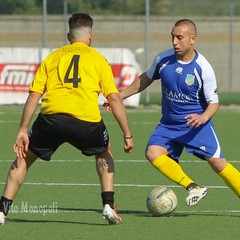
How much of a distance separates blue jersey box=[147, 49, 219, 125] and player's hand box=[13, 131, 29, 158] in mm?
1662

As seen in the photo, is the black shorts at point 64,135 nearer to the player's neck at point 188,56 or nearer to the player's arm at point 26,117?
the player's arm at point 26,117

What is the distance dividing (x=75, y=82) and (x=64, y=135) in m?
0.47

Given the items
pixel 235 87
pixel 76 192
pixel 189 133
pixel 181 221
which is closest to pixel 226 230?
pixel 181 221

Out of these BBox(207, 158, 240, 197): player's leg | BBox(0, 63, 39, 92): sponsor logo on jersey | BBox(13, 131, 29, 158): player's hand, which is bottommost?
BBox(0, 63, 39, 92): sponsor logo on jersey

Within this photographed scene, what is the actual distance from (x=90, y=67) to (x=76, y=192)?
2.86 m

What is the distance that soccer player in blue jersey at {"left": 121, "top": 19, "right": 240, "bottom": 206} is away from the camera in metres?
9.90

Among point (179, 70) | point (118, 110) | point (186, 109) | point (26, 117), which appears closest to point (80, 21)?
point (118, 110)

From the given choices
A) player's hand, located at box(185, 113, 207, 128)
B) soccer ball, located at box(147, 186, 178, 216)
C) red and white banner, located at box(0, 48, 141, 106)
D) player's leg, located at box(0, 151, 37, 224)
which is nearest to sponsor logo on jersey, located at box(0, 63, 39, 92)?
red and white banner, located at box(0, 48, 141, 106)

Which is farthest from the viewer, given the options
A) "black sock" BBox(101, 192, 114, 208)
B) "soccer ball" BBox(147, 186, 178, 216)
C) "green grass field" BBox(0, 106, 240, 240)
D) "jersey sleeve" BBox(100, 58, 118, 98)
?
"soccer ball" BBox(147, 186, 178, 216)

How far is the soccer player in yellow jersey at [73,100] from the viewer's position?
898cm

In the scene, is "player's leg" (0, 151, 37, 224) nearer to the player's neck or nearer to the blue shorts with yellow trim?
the blue shorts with yellow trim

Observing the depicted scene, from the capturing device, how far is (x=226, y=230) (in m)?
9.03

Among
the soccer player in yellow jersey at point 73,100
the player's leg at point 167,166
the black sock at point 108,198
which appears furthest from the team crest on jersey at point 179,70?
the black sock at point 108,198

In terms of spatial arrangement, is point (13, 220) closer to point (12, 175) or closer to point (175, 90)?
point (12, 175)
